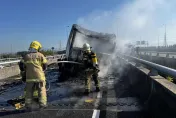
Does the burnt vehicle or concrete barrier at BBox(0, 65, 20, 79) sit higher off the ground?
the burnt vehicle

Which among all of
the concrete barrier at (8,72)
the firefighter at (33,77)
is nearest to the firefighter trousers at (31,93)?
the firefighter at (33,77)

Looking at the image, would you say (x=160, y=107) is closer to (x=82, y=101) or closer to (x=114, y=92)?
(x=82, y=101)

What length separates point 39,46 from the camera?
22.6 feet

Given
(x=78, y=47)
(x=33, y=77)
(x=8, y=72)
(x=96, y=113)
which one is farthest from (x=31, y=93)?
(x=8, y=72)

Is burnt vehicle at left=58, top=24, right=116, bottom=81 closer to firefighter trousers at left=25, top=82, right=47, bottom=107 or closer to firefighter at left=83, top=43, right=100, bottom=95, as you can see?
firefighter at left=83, top=43, right=100, bottom=95

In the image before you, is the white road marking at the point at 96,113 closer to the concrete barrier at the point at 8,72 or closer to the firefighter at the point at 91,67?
the firefighter at the point at 91,67

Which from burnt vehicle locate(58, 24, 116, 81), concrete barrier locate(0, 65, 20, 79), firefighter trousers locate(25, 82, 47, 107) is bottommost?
concrete barrier locate(0, 65, 20, 79)

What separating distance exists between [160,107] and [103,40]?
1325cm

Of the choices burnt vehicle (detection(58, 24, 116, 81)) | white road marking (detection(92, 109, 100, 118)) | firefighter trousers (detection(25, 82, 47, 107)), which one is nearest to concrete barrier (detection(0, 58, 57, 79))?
burnt vehicle (detection(58, 24, 116, 81))

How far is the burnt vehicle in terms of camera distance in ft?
46.3

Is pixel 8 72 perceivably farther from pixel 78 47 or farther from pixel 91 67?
pixel 91 67

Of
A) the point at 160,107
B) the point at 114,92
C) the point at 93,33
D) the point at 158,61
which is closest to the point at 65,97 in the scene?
the point at 114,92

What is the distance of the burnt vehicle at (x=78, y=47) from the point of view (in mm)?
14102

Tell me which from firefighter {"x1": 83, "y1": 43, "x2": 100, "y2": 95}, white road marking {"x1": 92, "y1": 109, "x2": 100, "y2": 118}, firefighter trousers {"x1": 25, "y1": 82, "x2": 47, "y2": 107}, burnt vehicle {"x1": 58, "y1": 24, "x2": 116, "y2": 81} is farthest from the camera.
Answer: burnt vehicle {"x1": 58, "y1": 24, "x2": 116, "y2": 81}
